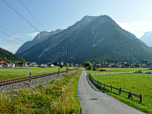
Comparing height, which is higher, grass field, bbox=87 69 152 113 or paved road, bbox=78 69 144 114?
paved road, bbox=78 69 144 114

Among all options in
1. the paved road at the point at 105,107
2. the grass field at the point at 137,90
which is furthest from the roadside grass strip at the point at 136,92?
the paved road at the point at 105,107

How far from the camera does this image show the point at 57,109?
1064 centimetres

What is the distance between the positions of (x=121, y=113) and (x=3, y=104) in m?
10.7

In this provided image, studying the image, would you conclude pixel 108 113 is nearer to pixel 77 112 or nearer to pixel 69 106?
pixel 77 112

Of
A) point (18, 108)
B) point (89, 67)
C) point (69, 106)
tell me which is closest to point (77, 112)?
point (69, 106)

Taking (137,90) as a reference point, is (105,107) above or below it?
→ above

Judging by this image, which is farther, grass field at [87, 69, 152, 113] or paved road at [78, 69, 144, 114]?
grass field at [87, 69, 152, 113]

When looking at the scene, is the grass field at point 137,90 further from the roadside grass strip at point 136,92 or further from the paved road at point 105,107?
the paved road at point 105,107

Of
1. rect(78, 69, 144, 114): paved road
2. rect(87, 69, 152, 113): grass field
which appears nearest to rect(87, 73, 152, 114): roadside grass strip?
rect(87, 69, 152, 113): grass field

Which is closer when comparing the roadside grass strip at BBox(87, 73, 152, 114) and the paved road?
the paved road

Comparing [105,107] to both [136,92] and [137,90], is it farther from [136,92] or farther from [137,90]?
[137,90]

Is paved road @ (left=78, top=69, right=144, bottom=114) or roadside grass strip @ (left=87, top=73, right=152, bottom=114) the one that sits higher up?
paved road @ (left=78, top=69, right=144, bottom=114)

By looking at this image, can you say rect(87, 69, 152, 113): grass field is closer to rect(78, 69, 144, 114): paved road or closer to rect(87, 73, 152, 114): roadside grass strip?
rect(87, 73, 152, 114): roadside grass strip

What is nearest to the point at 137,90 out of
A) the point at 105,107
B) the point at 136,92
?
the point at 136,92
